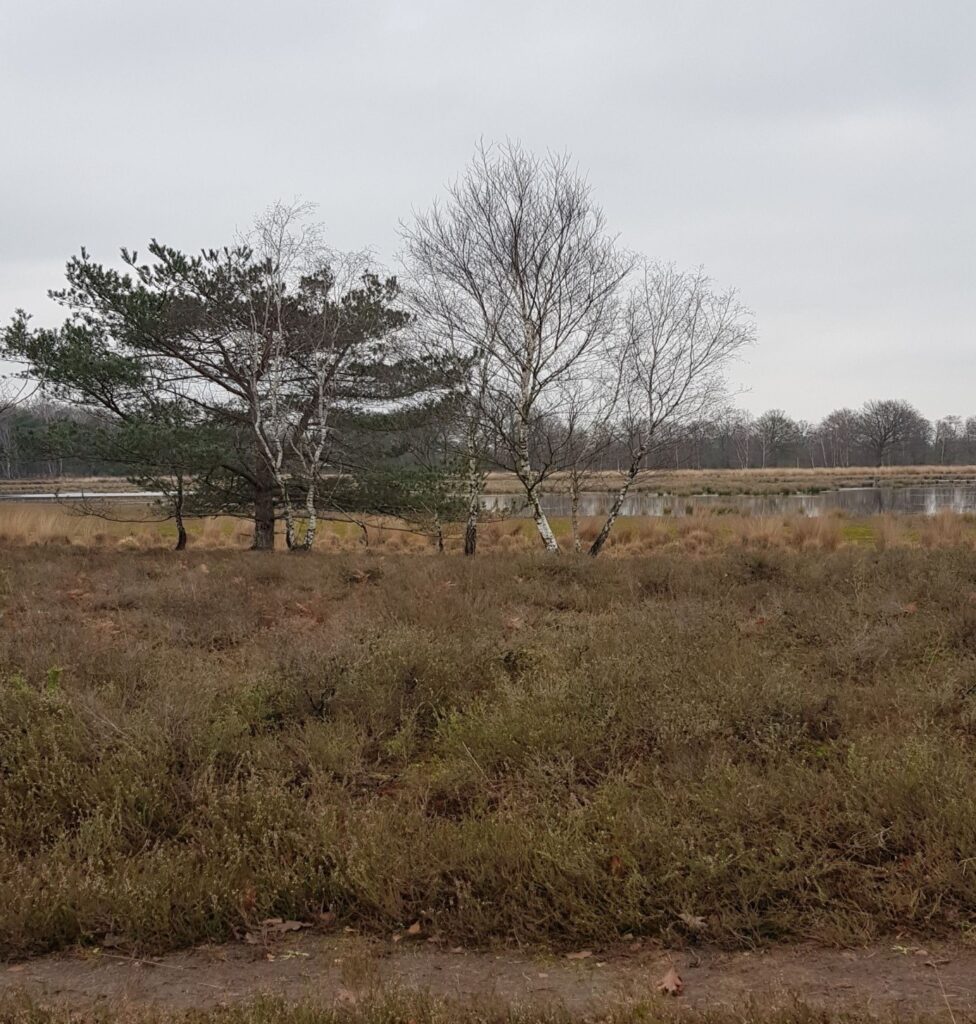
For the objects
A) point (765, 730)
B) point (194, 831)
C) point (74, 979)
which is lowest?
point (74, 979)

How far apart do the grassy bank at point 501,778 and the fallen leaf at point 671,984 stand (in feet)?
1.08

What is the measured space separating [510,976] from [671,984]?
63 cm

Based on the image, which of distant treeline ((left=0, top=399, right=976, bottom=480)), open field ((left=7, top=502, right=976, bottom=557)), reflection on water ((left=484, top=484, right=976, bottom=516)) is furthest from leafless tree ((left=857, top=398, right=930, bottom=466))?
open field ((left=7, top=502, right=976, bottom=557))

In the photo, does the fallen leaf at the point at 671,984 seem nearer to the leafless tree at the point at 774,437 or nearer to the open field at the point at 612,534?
the open field at the point at 612,534

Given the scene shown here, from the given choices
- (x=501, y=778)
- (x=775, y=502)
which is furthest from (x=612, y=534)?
(x=775, y=502)

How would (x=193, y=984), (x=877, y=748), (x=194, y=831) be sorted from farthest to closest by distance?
(x=877, y=748), (x=194, y=831), (x=193, y=984)

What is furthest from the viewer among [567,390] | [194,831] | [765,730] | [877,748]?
[567,390]

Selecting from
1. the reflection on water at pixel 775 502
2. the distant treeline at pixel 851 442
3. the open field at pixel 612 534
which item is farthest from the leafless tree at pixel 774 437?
the open field at pixel 612 534

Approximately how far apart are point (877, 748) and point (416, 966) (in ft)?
9.12

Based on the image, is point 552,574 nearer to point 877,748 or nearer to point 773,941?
point 877,748

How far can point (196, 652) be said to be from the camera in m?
6.96

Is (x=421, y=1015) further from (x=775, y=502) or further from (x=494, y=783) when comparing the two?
(x=775, y=502)

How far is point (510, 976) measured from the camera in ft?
9.51

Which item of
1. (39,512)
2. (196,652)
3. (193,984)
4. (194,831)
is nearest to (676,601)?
(196,652)
